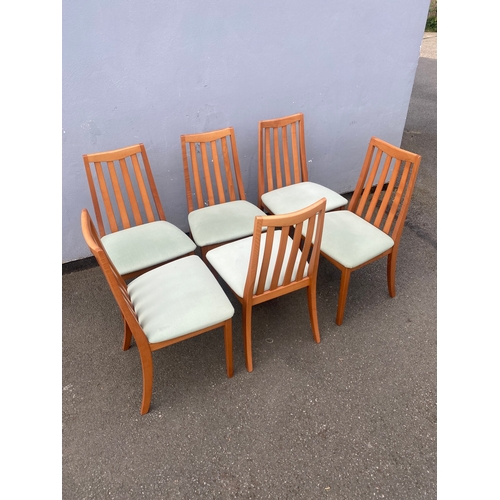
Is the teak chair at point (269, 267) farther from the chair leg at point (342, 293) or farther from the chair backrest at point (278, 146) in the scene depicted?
the chair backrest at point (278, 146)

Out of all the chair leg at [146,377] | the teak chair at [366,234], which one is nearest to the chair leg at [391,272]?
the teak chair at [366,234]

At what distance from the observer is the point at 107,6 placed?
189 centimetres

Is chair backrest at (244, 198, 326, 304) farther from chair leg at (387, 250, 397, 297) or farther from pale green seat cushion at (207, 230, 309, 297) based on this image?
chair leg at (387, 250, 397, 297)

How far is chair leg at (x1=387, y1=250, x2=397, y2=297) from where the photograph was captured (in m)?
2.21

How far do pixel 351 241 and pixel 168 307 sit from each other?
105cm

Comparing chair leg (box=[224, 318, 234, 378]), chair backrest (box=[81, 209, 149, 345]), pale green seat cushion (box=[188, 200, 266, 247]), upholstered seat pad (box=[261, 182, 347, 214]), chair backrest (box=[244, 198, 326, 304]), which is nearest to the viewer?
chair backrest (box=[81, 209, 149, 345])

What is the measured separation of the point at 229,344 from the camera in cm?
180

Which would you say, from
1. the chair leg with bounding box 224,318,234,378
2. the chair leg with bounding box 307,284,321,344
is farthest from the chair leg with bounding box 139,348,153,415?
the chair leg with bounding box 307,284,321,344

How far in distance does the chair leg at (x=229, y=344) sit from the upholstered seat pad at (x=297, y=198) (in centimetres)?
86

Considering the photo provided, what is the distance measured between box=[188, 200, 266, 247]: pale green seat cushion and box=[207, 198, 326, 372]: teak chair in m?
0.15

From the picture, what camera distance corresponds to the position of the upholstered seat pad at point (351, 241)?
201 cm

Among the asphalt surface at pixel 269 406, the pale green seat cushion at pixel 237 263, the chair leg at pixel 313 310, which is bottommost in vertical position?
the asphalt surface at pixel 269 406

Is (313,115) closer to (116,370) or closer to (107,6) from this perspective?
(107,6)

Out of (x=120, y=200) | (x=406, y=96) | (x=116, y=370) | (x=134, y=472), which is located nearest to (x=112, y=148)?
(x=120, y=200)
